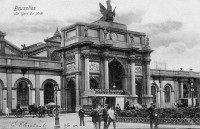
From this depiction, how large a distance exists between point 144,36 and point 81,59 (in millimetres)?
11415

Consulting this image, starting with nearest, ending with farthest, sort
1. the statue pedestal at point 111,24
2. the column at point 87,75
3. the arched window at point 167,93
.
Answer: the column at point 87,75 < the statue pedestal at point 111,24 < the arched window at point 167,93

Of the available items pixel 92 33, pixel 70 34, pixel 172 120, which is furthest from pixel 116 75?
pixel 172 120

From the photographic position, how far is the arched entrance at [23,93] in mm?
43094

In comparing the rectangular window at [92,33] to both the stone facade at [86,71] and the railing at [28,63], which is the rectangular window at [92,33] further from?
the railing at [28,63]

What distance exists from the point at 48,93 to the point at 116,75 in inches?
373

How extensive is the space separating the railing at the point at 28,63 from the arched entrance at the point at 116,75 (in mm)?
6709

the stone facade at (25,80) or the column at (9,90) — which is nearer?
the column at (9,90)

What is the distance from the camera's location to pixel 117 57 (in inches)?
1891

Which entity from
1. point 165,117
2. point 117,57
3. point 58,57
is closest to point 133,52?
point 117,57

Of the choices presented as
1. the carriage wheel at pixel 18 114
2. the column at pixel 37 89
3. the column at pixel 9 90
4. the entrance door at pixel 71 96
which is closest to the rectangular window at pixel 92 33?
the entrance door at pixel 71 96

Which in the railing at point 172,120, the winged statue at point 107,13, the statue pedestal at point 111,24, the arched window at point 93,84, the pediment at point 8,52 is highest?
the winged statue at point 107,13

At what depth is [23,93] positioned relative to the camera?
4350 centimetres

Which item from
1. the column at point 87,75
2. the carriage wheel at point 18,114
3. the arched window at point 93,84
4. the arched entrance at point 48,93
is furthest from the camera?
the arched window at point 93,84

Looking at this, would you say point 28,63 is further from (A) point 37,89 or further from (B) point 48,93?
(B) point 48,93
